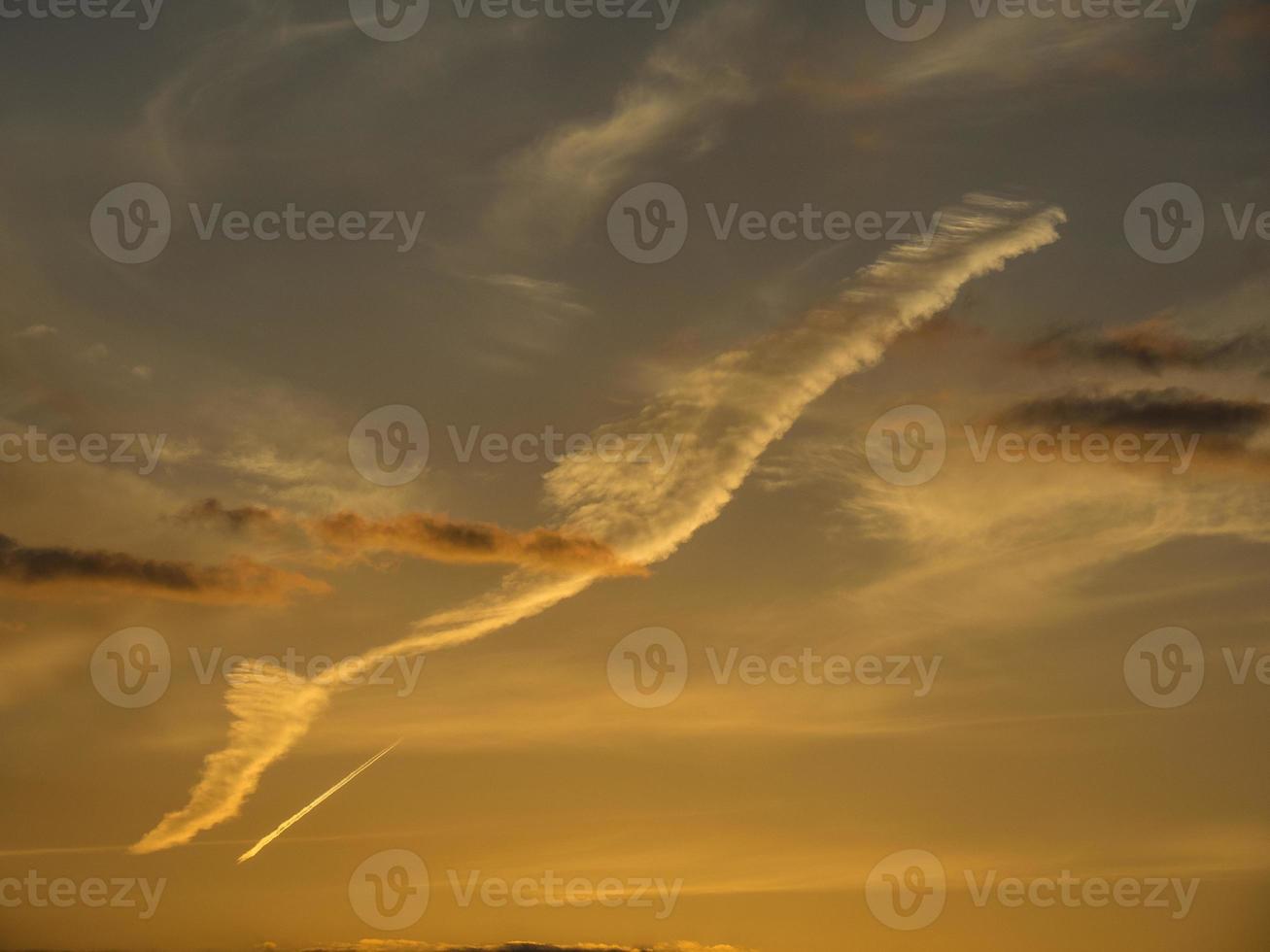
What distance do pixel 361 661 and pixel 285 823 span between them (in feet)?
78.9

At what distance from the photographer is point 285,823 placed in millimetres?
103938

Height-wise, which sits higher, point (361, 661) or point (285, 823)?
point (361, 661)

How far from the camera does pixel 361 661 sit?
298ft

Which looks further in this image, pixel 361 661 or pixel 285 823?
pixel 285 823
